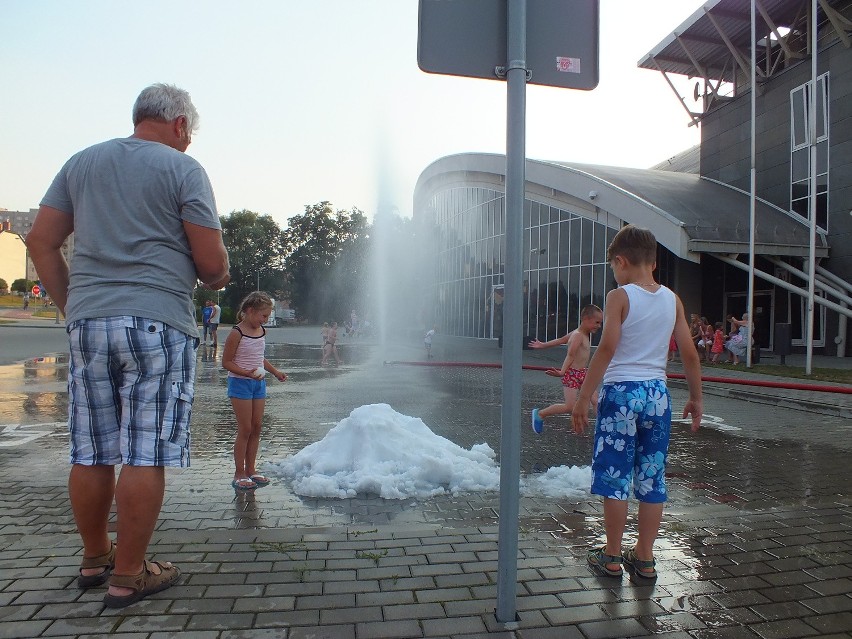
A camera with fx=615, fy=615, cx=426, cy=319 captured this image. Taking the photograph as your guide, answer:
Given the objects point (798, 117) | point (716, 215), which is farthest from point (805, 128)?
point (716, 215)

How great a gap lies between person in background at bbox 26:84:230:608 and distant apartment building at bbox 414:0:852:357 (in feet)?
61.8

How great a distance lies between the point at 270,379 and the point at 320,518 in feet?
32.7

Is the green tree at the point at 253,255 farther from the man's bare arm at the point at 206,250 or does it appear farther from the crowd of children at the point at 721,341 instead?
the man's bare arm at the point at 206,250

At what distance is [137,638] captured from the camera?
95.1 inches

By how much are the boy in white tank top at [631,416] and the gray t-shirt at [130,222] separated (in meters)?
2.07

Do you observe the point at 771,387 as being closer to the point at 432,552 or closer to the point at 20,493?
the point at 432,552

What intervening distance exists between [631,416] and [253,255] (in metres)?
79.8

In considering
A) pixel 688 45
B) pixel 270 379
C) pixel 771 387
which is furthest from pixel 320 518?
pixel 688 45

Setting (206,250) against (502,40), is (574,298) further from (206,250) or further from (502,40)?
(206,250)

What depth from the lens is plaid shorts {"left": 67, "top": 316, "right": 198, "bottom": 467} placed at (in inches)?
105

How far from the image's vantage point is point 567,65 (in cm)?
266

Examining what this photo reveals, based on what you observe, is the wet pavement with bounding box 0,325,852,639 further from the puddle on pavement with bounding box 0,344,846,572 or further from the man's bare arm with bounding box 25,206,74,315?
the man's bare arm with bounding box 25,206,74,315

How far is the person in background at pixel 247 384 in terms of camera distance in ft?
15.8

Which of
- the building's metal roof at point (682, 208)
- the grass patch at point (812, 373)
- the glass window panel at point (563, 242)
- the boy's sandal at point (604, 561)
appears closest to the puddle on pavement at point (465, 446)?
the boy's sandal at point (604, 561)
